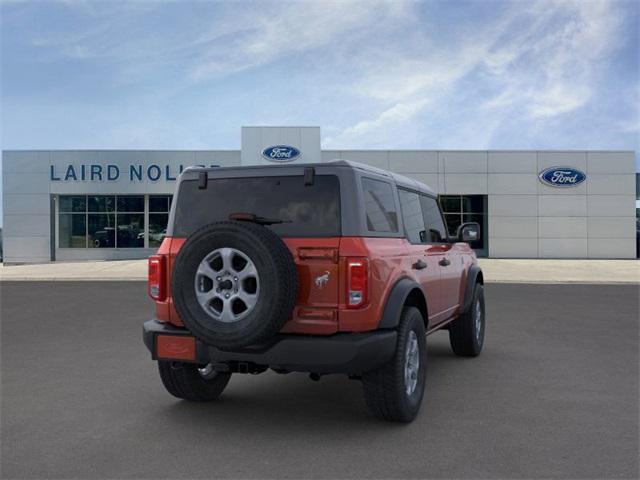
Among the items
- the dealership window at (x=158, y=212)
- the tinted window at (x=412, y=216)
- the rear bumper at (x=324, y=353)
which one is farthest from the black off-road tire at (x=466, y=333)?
the dealership window at (x=158, y=212)

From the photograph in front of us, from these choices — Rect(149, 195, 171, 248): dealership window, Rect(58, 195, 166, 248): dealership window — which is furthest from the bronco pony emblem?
Rect(149, 195, 171, 248): dealership window

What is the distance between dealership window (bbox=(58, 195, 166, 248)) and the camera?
102 ft

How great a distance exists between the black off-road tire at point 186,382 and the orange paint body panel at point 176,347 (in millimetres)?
401

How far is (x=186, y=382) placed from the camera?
499 centimetres

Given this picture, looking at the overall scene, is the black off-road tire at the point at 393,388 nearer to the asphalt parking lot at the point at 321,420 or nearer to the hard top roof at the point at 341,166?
the asphalt parking lot at the point at 321,420

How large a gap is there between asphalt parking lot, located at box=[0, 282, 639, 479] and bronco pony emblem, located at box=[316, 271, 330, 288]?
110 cm

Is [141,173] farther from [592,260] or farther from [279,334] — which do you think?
[279,334]

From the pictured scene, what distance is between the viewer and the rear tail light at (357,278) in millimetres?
4121

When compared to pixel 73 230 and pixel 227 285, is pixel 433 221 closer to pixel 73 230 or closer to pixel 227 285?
pixel 227 285

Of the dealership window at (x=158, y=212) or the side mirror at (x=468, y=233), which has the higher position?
the dealership window at (x=158, y=212)

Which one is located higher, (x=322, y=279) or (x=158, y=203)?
(x=158, y=203)

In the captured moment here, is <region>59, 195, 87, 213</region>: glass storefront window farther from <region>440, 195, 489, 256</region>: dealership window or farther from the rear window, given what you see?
the rear window

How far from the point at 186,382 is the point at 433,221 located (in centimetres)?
299

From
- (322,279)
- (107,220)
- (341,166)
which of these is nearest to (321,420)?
(322,279)
